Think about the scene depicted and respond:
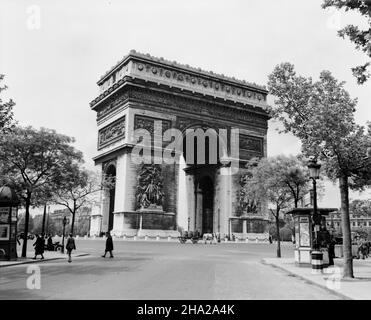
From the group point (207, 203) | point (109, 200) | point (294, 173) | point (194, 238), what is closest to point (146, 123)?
point (109, 200)

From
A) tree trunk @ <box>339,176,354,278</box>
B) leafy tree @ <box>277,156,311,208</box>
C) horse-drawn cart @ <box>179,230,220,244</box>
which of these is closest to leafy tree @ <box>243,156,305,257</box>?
leafy tree @ <box>277,156,311,208</box>

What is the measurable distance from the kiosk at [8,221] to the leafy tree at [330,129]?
14442mm

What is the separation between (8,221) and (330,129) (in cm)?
1676

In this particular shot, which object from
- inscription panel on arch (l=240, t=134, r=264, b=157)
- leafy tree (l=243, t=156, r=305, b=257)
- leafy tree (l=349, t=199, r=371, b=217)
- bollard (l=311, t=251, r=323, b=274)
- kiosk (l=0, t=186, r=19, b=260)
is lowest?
bollard (l=311, t=251, r=323, b=274)

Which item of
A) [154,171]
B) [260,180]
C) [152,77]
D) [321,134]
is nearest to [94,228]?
[154,171]

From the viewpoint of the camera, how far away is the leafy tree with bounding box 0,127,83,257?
1044 inches

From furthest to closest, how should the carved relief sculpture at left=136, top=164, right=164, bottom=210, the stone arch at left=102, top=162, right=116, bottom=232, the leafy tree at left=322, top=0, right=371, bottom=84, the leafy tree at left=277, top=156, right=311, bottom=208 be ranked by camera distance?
1. the stone arch at left=102, top=162, right=116, bottom=232
2. the carved relief sculpture at left=136, top=164, right=164, bottom=210
3. the leafy tree at left=277, top=156, right=311, bottom=208
4. the leafy tree at left=322, top=0, right=371, bottom=84

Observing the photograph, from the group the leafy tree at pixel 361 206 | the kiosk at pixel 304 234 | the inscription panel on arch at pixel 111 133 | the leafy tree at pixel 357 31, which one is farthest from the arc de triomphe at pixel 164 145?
the leafy tree at pixel 357 31

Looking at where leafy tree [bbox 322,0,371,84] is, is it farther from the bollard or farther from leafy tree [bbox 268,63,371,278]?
the bollard

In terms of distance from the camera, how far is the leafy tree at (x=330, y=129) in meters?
15.4

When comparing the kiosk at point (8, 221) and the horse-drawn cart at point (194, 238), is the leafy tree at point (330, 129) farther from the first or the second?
the horse-drawn cart at point (194, 238)

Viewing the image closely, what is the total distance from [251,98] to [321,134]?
146ft

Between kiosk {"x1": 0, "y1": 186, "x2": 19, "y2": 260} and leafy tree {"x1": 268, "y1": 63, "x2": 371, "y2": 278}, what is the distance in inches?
569
